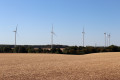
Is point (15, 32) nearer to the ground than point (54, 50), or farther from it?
farther from it

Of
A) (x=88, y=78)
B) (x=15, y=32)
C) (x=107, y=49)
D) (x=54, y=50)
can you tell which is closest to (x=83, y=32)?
(x=107, y=49)

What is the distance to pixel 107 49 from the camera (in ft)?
256

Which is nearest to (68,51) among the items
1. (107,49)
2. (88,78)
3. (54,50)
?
(54,50)

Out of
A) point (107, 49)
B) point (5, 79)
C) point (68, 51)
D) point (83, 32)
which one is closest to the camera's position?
point (5, 79)

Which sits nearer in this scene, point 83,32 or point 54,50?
point 54,50

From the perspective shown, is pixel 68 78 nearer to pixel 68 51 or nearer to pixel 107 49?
pixel 68 51

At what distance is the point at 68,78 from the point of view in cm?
1645

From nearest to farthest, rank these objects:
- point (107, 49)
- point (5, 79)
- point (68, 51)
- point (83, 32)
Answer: point (5, 79)
point (68, 51)
point (107, 49)
point (83, 32)

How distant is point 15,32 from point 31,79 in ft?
213

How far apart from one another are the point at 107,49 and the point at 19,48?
109 feet

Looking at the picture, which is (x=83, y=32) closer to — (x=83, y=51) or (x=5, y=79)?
(x=83, y=51)

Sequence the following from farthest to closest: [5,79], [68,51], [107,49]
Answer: [107,49] → [68,51] → [5,79]

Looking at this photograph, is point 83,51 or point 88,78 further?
point 83,51

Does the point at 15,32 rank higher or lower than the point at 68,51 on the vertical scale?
higher
